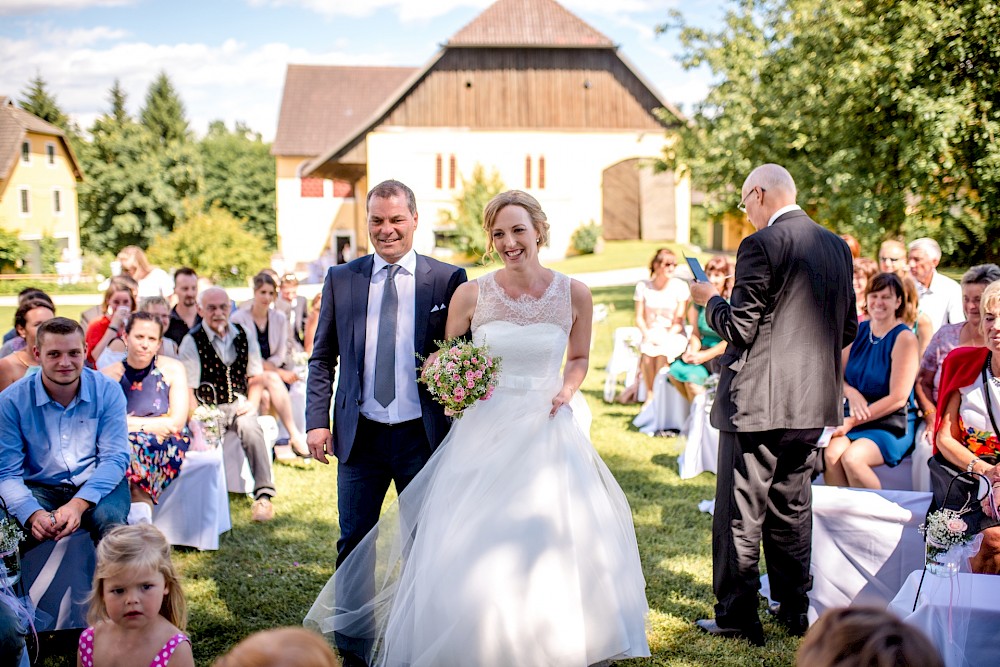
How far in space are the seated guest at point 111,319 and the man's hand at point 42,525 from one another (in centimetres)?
289

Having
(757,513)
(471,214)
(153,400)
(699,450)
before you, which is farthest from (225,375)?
(471,214)

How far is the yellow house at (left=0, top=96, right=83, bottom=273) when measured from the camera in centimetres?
4200

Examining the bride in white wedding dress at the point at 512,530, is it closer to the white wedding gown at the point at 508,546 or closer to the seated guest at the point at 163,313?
the white wedding gown at the point at 508,546

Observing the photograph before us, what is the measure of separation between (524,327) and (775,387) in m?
1.25

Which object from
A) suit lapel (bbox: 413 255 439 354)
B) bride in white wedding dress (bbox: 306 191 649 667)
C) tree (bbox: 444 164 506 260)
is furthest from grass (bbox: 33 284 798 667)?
tree (bbox: 444 164 506 260)

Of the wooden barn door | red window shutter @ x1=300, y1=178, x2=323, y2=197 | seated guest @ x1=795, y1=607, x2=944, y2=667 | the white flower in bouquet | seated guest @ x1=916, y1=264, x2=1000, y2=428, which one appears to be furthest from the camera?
the wooden barn door

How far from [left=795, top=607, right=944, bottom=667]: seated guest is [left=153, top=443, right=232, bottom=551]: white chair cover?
478 cm

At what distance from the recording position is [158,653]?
10.6 feet

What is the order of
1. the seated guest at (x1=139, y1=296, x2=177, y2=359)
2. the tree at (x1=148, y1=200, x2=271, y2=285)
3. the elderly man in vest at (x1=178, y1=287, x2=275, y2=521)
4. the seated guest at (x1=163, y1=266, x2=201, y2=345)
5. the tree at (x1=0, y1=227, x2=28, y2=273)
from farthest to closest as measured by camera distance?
the tree at (x1=0, y1=227, x2=28, y2=273) → the tree at (x1=148, y1=200, x2=271, y2=285) → the seated guest at (x1=163, y1=266, x2=201, y2=345) → the seated guest at (x1=139, y1=296, x2=177, y2=359) → the elderly man in vest at (x1=178, y1=287, x2=275, y2=521)

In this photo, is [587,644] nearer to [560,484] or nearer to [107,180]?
[560,484]

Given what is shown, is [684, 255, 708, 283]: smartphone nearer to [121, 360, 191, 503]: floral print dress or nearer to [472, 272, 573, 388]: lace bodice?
[472, 272, 573, 388]: lace bodice

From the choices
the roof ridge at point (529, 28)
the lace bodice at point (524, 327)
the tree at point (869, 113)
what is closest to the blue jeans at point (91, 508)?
the lace bodice at point (524, 327)

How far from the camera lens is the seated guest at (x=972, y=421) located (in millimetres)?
4105

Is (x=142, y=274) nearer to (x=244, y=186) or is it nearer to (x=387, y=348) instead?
(x=387, y=348)
